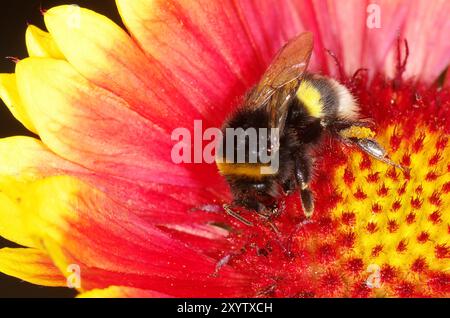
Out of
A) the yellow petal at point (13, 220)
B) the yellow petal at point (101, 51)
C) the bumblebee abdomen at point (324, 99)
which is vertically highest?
→ the yellow petal at point (101, 51)

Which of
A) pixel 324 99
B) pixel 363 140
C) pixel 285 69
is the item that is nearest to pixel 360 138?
pixel 363 140

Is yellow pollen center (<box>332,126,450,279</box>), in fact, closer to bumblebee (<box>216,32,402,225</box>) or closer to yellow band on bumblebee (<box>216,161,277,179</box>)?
bumblebee (<box>216,32,402,225</box>)

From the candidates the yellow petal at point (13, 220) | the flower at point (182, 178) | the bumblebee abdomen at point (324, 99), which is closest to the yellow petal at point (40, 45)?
the flower at point (182, 178)

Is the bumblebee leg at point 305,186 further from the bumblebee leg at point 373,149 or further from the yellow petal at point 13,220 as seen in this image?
the yellow petal at point 13,220

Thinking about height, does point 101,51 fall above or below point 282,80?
above

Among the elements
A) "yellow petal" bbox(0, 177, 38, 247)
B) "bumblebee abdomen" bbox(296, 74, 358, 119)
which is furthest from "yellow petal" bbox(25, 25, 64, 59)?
"bumblebee abdomen" bbox(296, 74, 358, 119)

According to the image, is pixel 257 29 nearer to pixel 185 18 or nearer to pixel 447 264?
pixel 185 18

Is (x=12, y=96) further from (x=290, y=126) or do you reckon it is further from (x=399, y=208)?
(x=399, y=208)
